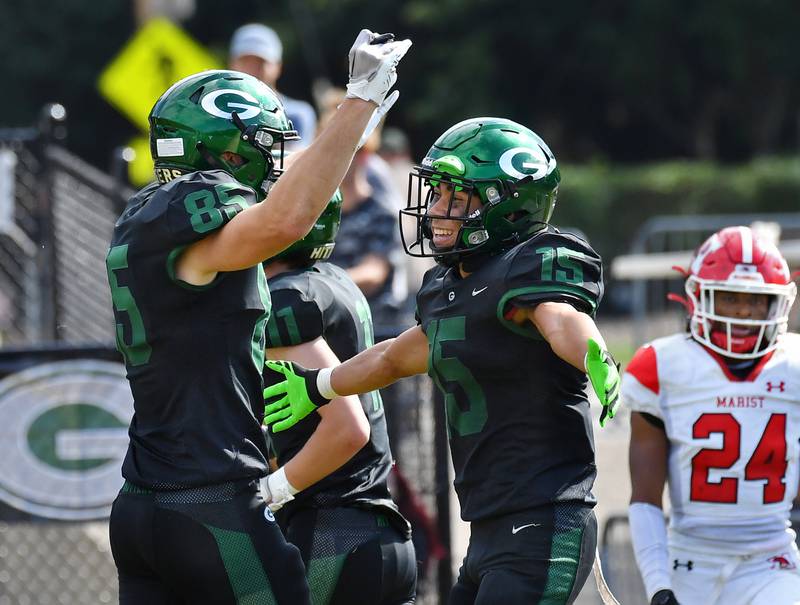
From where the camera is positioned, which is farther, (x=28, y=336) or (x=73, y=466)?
(x=28, y=336)

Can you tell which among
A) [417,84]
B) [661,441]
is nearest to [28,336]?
[661,441]

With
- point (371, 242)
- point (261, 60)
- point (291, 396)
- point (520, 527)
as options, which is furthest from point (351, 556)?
point (261, 60)

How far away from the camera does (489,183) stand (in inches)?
159

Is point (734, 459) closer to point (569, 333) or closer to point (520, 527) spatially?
point (520, 527)

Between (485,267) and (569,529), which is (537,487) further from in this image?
(485,267)

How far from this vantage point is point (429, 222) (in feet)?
13.6

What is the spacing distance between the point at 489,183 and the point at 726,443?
1.26m

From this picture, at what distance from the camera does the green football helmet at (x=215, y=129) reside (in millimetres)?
3912

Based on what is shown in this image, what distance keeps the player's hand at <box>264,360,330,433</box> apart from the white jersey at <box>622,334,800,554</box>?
1105mm

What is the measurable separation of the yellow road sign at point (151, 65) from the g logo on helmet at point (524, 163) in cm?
635

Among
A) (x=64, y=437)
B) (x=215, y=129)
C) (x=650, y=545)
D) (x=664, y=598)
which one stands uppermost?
(x=215, y=129)

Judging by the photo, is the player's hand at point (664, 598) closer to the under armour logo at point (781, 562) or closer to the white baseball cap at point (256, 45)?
the under armour logo at point (781, 562)

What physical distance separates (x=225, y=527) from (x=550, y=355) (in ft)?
3.10

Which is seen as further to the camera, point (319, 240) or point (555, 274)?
point (319, 240)
